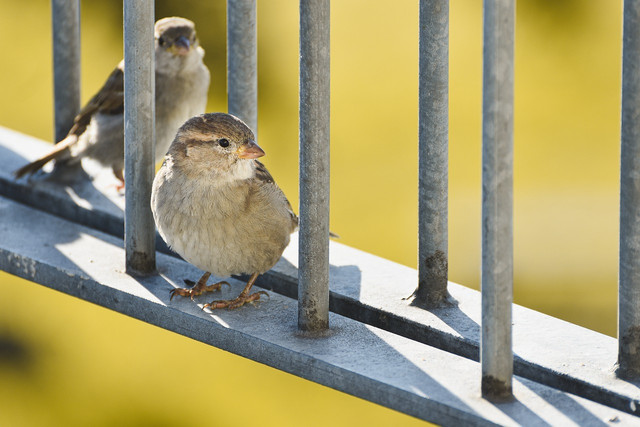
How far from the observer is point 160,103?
4.60 meters

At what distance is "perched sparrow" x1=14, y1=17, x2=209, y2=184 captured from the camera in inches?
175

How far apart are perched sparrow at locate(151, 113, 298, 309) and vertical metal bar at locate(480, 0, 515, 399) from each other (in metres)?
0.95

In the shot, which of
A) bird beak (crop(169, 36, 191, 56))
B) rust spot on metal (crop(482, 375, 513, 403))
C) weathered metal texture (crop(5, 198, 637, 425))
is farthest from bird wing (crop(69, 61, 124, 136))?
rust spot on metal (crop(482, 375, 513, 403))

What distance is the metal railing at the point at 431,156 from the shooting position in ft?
7.49

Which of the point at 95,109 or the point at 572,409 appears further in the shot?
the point at 95,109

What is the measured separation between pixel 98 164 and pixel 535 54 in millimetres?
2557

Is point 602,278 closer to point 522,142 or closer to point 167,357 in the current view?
point 522,142

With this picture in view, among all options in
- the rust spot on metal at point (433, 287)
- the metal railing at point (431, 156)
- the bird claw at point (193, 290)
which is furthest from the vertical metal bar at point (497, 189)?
the bird claw at point (193, 290)

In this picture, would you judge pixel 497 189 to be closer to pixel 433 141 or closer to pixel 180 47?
pixel 433 141

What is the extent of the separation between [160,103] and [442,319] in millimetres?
2035

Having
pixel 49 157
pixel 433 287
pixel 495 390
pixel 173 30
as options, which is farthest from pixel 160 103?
pixel 495 390

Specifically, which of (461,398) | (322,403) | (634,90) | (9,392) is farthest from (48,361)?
(634,90)

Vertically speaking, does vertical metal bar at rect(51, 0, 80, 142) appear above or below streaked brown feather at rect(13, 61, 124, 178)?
above

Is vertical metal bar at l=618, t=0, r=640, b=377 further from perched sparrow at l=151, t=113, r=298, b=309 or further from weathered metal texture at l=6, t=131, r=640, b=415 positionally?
perched sparrow at l=151, t=113, r=298, b=309
